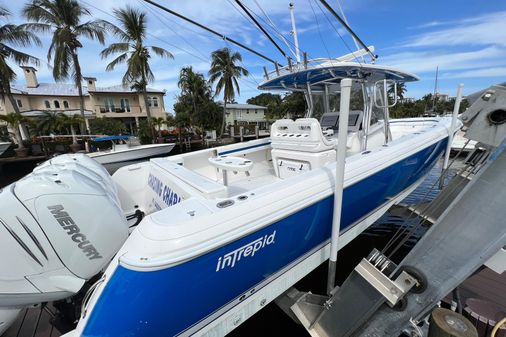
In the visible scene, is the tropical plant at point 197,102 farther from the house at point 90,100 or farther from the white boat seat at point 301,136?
the white boat seat at point 301,136

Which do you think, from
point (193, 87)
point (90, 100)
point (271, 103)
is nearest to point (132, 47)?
point (193, 87)

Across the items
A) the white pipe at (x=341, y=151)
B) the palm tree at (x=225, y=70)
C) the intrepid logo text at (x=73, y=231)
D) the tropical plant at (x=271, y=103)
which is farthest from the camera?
the tropical plant at (x=271, y=103)

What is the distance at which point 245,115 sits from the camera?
37250 mm

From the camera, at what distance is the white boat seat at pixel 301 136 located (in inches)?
119

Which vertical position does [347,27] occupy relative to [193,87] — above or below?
below

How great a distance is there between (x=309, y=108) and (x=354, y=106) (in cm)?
76

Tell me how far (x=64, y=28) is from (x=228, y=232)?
A: 21.6 metres

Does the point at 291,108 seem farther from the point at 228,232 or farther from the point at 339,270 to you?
the point at 228,232

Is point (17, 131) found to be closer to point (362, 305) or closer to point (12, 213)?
point (12, 213)

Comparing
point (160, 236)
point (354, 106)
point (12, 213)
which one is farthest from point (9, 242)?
point (354, 106)

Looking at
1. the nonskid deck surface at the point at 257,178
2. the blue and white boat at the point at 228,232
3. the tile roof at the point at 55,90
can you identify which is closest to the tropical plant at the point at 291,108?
the tile roof at the point at 55,90

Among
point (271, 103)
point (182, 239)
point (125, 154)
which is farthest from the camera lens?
point (271, 103)

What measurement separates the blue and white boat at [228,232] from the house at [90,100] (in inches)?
1062

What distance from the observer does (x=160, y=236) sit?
127 centimetres
